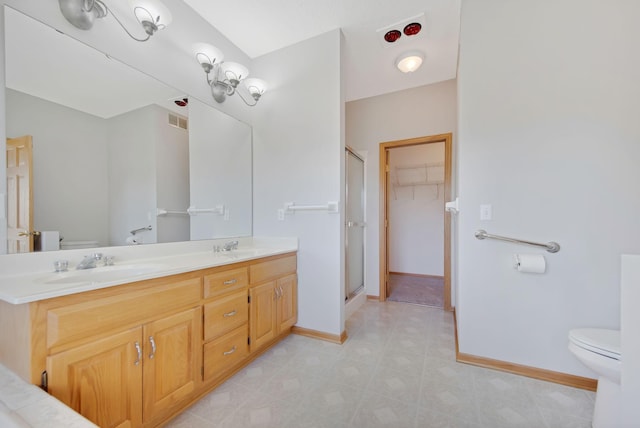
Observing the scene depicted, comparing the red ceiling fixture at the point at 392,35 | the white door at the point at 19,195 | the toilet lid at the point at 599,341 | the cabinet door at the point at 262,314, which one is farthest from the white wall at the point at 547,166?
the white door at the point at 19,195

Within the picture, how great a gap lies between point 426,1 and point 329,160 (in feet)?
4.61

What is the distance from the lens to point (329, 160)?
2.15 metres

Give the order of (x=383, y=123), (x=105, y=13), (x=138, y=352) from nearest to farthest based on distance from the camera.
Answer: (x=138, y=352) → (x=105, y=13) → (x=383, y=123)

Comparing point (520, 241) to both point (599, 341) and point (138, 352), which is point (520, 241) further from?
point (138, 352)

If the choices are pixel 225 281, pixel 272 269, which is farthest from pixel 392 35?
pixel 225 281

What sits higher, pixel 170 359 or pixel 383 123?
pixel 383 123

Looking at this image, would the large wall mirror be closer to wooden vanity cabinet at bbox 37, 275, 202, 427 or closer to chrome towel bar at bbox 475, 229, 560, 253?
wooden vanity cabinet at bbox 37, 275, 202, 427

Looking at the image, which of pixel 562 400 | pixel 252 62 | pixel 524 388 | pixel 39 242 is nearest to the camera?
pixel 39 242

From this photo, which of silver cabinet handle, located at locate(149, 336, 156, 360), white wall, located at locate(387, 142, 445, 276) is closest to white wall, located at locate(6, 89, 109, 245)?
silver cabinet handle, located at locate(149, 336, 156, 360)

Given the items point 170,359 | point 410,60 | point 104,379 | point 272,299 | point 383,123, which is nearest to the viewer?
point 104,379

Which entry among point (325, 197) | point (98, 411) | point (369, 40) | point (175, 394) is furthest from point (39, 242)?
point (369, 40)

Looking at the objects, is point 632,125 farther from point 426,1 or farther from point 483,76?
point 426,1

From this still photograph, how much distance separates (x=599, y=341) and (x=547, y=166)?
103cm

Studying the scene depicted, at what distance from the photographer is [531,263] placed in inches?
62.6
